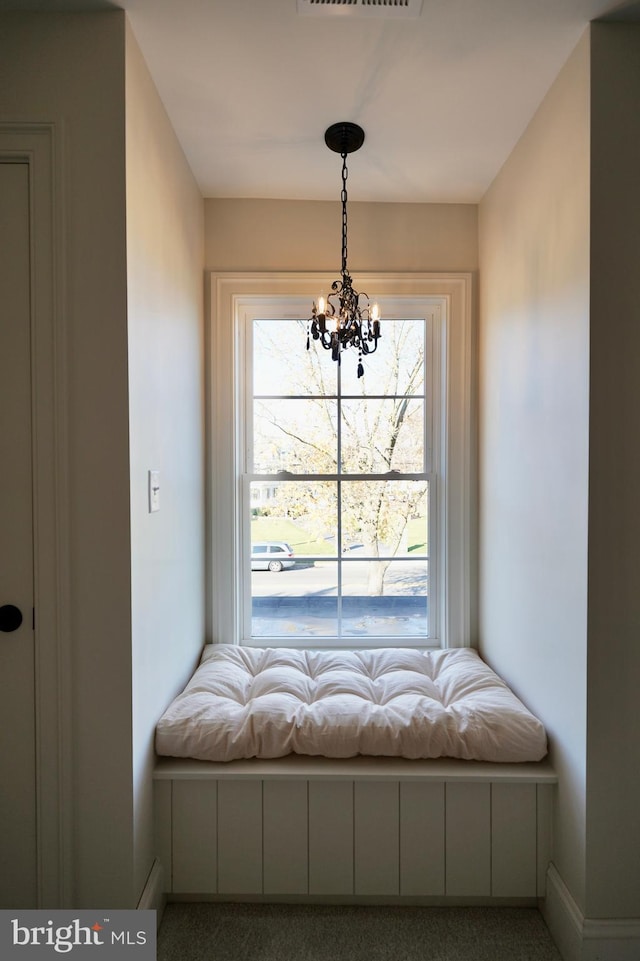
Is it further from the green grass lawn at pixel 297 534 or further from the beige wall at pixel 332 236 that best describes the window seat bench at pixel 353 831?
the beige wall at pixel 332 236

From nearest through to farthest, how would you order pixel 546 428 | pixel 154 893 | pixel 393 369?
pixel 154 893
pixel 546 428
pixel 393 369

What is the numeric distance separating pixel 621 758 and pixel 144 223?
78.3 inches

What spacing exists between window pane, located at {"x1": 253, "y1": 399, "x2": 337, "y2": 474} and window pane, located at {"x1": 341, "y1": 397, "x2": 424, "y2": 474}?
2.9 inches

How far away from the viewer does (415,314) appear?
103 inches

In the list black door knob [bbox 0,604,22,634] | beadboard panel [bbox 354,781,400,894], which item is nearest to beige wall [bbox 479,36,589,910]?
beadboard panel [bbox 354,781,400,894]

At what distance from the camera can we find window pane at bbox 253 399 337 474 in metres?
2.66

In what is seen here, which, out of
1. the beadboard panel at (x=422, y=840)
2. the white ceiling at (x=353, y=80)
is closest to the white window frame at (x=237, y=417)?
the white ceiling at (x=353, y=80)

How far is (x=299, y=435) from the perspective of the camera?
8.74 feet

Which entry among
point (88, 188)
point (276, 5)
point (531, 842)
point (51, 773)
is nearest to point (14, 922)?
point (51, 773)

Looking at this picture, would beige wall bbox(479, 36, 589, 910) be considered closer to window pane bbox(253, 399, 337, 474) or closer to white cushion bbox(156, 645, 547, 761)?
white cushion bbox(156, 645, 547, 761)

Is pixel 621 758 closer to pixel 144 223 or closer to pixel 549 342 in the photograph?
pixel 549 342

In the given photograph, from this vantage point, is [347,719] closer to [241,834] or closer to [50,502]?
[241,834]

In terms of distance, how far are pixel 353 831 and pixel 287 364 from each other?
186 cm

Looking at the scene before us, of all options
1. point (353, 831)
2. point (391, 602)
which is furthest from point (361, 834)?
point (391, 602)
